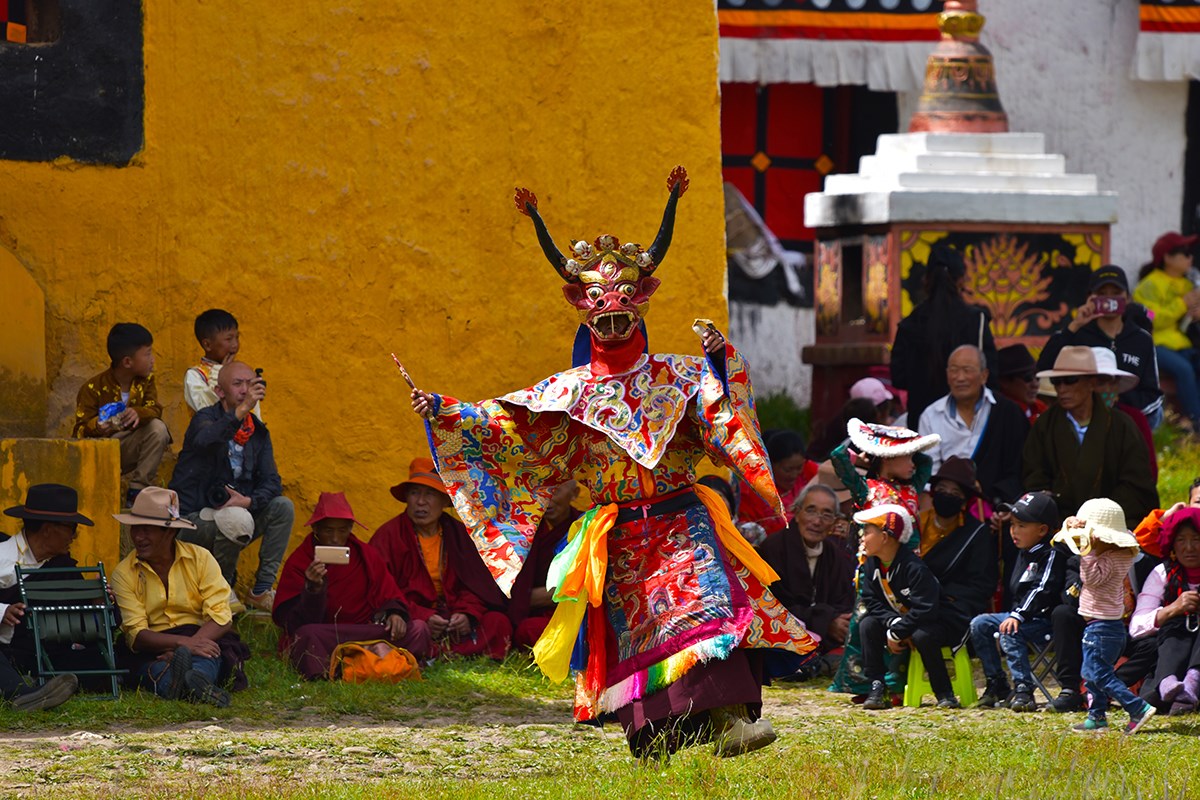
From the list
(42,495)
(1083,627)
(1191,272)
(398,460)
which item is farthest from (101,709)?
(1191,272)

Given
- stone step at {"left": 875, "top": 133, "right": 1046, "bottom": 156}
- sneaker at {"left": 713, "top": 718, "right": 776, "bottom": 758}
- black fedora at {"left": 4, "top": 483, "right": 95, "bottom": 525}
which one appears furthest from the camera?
stone step at {"left": 875, "top": 133, "right": 1046, "bottom": 156}

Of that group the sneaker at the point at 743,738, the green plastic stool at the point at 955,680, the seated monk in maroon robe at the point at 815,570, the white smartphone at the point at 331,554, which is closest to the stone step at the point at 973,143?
the seated monk in maroon robe at the point at 815,570

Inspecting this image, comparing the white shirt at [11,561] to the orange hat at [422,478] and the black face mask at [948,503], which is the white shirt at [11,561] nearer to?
the orange hat at [422,478]

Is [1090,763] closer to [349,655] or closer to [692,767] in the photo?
[692,767]

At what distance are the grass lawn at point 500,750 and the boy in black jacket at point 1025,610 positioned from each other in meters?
0.18

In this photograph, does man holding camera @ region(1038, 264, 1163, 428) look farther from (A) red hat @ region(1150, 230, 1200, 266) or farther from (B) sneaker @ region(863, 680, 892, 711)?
(A) red hat @ region(1150, 230, 1200, 266)

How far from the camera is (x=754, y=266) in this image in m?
17.1

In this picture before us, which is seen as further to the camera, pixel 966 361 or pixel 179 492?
pixel 966 361

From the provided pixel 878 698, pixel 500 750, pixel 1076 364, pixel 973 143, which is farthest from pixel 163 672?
pixel 973 143

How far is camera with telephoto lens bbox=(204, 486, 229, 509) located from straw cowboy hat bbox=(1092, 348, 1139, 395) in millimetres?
4161

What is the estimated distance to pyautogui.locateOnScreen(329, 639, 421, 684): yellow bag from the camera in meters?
11.0

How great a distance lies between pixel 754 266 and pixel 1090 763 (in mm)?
8522

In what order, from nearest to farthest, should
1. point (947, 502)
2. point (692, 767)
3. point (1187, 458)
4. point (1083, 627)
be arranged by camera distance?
1. point (692, 767)
2. point (1083, 627)
3. point (947, 502)
4. point (1187, 458)

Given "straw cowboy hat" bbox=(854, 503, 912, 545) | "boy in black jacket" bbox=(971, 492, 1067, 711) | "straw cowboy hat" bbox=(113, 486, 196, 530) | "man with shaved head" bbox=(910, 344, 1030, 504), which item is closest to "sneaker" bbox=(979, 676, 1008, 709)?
"boy in black jacket" bbox=(971, 492, 1067, 711)
